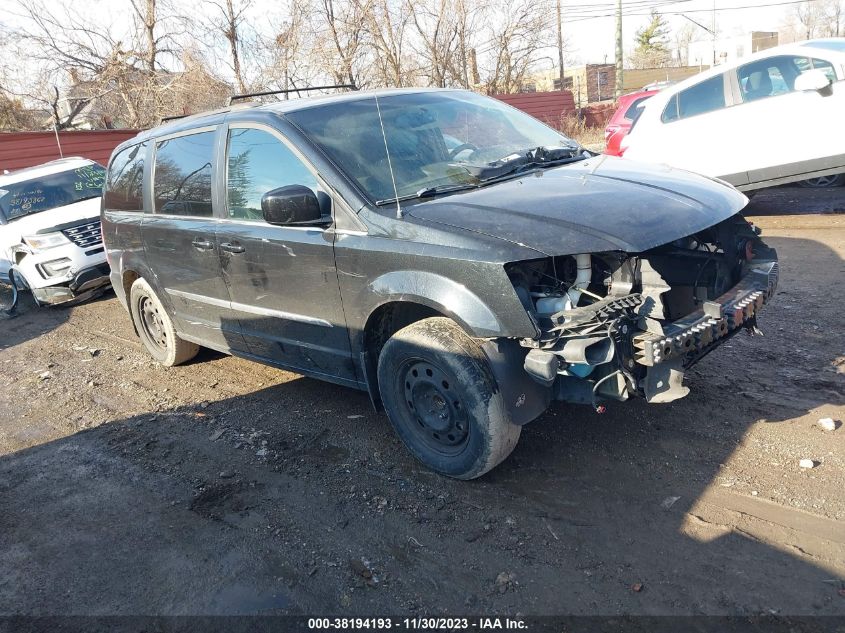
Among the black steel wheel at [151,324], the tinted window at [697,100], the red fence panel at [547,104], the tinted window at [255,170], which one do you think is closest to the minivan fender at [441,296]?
the tinted window at [255,170]

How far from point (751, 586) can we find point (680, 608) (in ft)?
1.00

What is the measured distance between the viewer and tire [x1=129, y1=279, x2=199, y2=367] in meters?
5.57

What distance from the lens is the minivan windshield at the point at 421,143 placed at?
12.1 feet

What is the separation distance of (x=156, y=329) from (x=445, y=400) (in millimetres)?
3523

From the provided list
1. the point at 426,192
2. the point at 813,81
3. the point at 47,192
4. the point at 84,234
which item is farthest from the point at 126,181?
the point at 813,81

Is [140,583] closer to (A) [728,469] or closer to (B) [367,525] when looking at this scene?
(B) [367,525]

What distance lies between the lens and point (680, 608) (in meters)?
2.53

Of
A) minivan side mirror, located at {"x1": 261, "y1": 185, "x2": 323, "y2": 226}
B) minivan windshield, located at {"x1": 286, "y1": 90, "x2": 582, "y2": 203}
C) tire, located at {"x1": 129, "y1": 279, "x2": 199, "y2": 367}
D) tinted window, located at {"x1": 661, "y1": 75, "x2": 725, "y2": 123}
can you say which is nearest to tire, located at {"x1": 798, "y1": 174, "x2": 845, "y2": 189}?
tinted window, located at {"x1": 661, "y1": 75, "x2": 725, "y2": 123}

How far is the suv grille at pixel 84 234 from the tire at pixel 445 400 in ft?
21.8

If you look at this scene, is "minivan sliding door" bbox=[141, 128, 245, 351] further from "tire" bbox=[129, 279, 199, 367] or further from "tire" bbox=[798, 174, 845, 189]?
"tire" bbox=[798, 174, 845, 189]

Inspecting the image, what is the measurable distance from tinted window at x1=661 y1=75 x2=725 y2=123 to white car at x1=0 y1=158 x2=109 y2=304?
299 inches

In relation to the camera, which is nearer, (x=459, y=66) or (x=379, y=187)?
(x=379, y=187)

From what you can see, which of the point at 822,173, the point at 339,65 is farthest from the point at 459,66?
the point at 822,173

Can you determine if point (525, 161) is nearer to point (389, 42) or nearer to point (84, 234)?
point (84, 234)
